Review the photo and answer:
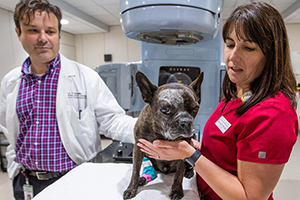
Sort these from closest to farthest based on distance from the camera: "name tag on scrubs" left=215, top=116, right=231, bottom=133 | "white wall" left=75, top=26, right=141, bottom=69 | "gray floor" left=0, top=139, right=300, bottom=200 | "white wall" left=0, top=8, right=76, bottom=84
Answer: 1. "name tag on scrubs" left=215, top=116, right=231, bottom=133
2. "gray floor" left=0, top=139, right=300, bottom=200
3. "white wall" left=0, top=8, right=76, bottom=84
4. "white wall" left=75, top=26, right=141, bottom=69

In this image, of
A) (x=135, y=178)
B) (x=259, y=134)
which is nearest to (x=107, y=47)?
(x=135, y=178)

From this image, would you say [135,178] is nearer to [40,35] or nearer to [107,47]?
[40,35]

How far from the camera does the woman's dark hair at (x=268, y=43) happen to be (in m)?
0.58

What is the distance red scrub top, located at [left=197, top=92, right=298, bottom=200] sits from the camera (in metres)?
0.54

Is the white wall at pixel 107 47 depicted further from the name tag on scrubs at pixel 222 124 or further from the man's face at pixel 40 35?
the name tag on scrubs at pixel 222 124

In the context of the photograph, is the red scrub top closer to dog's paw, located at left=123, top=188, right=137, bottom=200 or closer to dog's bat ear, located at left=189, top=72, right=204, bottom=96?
dog's bat ear, located at left=189, top=72, right=204, bottom=96

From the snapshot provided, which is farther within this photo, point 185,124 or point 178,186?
point 178,186

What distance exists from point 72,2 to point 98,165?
3070mm

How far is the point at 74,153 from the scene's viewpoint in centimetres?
103

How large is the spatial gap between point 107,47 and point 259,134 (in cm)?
482

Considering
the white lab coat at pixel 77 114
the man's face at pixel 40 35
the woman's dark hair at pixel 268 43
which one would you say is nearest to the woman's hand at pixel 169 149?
the woman's dark hair at pixel 268 43

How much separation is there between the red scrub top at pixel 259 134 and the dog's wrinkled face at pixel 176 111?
0.44 ft

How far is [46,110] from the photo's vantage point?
1.01 m

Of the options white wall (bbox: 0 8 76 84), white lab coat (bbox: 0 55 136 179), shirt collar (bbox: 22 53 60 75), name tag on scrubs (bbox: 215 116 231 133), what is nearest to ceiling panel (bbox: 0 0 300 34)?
white wall (bbox: 0 8 76 84)
